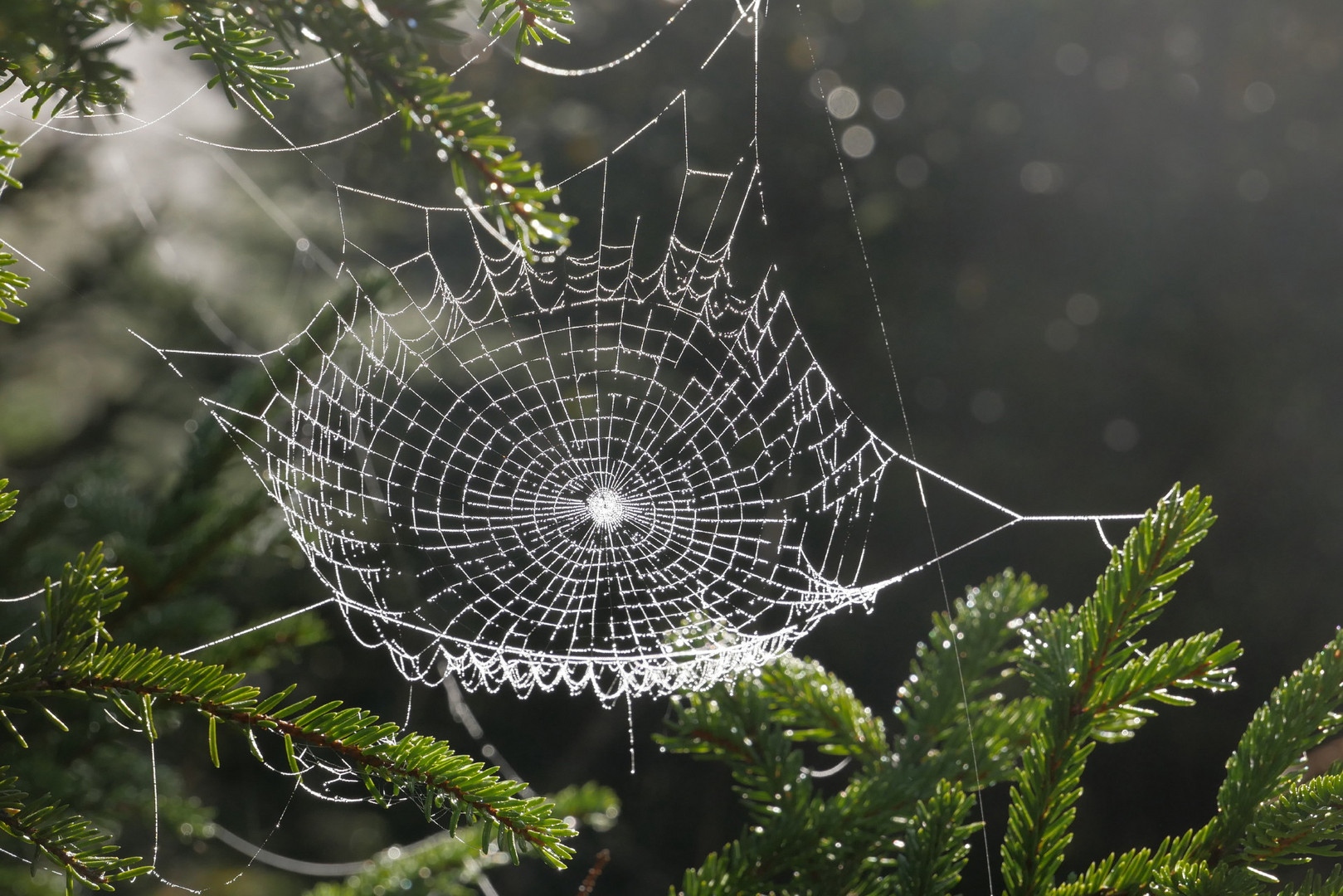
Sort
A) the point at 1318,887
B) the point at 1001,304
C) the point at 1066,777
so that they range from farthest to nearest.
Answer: the point at 1001,304 → the point at 1066,777 → the point at 1318,887

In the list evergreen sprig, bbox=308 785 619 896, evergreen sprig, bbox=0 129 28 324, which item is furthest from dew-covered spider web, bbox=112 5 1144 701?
evergreen sprig, bbox=0 129 28 324

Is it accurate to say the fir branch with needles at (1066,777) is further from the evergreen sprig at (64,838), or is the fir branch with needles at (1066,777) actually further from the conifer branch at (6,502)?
the conifer branch at (6,502)

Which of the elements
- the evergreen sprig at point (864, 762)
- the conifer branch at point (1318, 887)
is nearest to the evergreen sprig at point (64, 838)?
the evergreen sprig at point (864, 762)

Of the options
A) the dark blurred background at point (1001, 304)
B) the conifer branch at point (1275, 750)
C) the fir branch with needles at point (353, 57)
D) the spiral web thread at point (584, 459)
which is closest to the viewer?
the fir branch with needles at point (353, 57)

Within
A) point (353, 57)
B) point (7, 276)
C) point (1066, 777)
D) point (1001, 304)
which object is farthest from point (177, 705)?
point (1001, 304)

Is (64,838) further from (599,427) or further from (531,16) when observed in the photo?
(599,427)

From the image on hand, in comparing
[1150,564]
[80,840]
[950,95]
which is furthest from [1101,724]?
[950,95]

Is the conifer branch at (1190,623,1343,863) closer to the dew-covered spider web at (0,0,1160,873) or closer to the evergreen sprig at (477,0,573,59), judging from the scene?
the evergreen sprig at (477,0,573,59)

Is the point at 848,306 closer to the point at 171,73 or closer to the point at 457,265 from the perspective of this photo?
the point at 457,265
